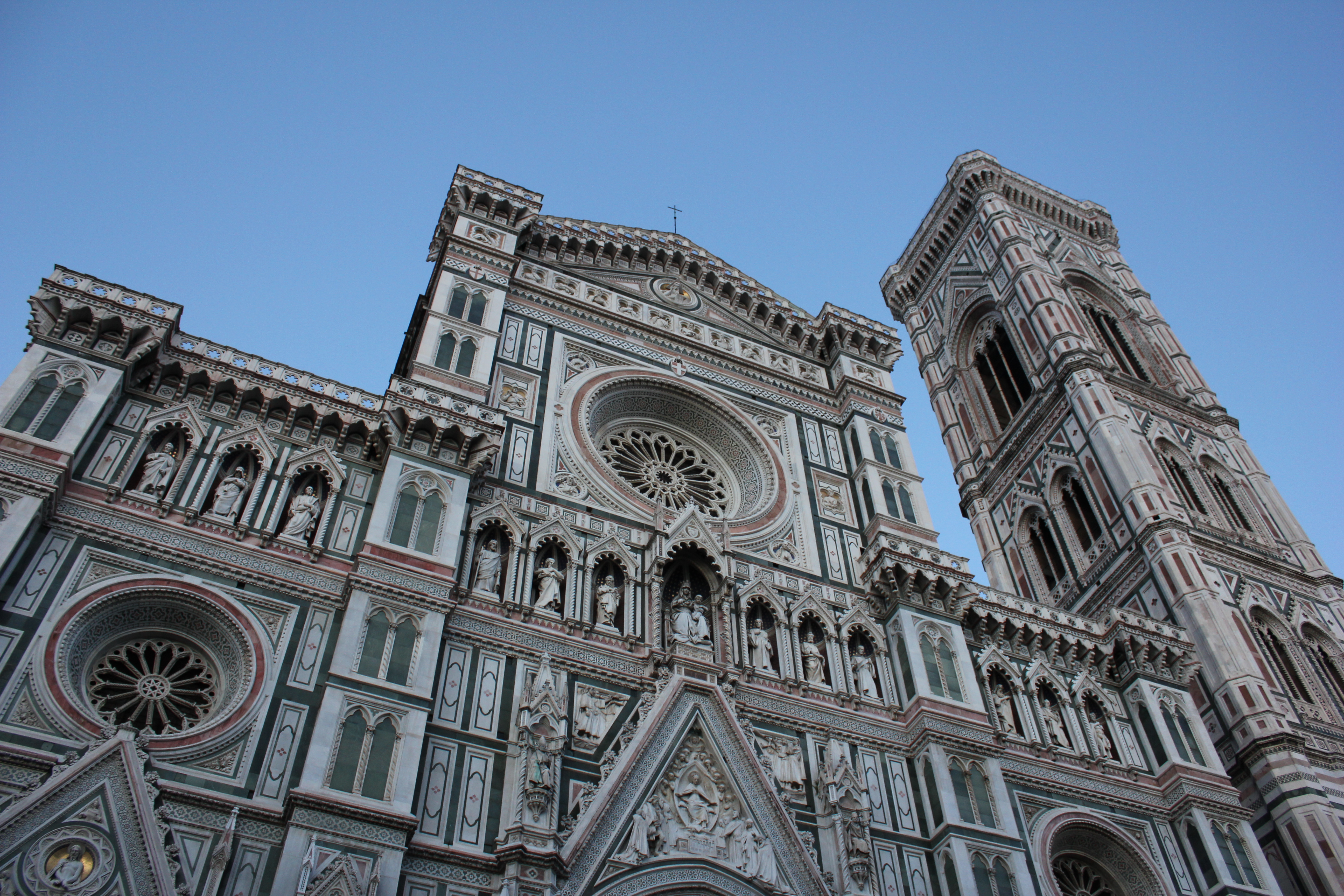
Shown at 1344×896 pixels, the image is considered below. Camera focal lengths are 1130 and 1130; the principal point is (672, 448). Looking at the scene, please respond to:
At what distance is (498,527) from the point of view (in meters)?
14.4

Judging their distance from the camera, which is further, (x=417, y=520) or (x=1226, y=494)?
(x=1226, y=494)

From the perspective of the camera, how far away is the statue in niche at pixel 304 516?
12.9 meters

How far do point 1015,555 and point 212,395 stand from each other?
2019cm

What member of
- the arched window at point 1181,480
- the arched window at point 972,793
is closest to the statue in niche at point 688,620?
the arched window at point 972,793

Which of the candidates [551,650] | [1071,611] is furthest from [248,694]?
[1071,611]

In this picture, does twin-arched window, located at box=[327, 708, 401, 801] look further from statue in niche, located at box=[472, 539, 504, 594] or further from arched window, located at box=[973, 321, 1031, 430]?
arched window, located at box=[973, 321, 1031, 430]

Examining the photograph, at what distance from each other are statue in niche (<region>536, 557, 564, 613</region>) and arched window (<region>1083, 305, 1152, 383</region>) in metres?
19.8

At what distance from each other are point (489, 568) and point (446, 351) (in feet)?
12.9

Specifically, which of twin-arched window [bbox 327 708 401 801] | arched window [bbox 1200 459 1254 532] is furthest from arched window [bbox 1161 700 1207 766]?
twin-arched window [bbox 327 708 401 801]

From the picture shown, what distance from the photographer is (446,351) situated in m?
16.3

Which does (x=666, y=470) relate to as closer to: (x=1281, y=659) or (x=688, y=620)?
(x=688, y=620)

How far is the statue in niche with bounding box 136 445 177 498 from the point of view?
41.0 feet

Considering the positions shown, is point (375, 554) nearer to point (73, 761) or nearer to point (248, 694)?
point (248, 694)

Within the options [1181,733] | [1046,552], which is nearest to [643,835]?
[1181,733]
